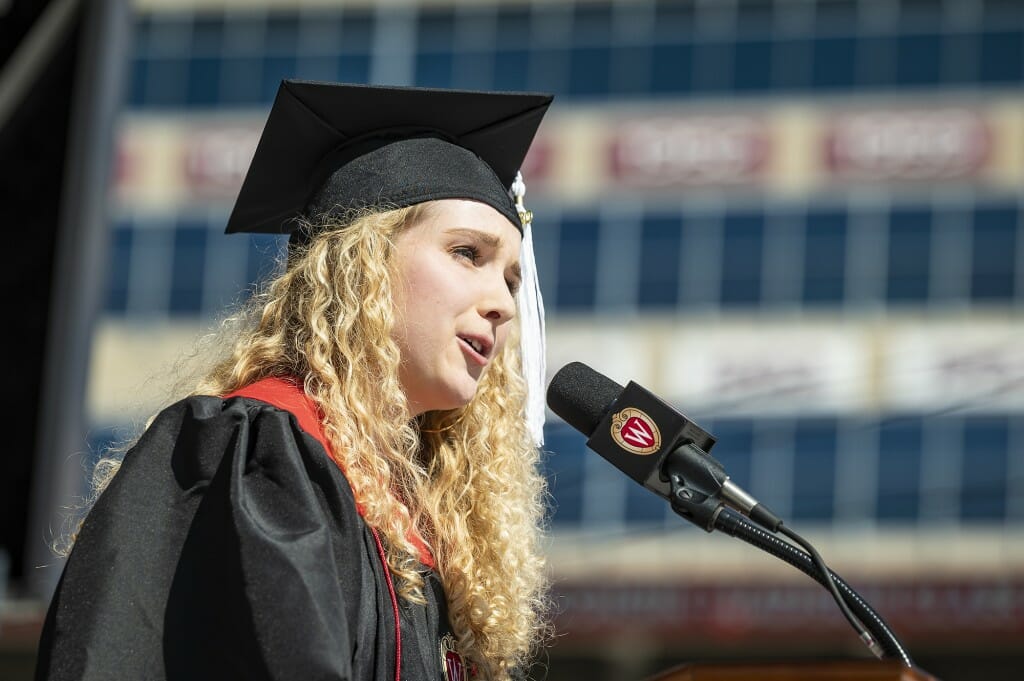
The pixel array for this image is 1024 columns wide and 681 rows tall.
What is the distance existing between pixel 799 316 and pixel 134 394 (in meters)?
25.2

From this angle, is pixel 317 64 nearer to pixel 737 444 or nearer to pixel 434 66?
pixel 434 66

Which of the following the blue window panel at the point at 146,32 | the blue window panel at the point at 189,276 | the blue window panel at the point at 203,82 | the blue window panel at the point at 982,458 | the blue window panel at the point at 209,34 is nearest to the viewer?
the blue window panel at the point at 982,458

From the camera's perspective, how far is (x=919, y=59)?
2888 centimetres

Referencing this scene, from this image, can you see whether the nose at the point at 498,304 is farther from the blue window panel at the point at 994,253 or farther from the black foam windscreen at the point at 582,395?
the blue window panel at the point at 994,253

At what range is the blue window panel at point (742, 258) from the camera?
28547 mm

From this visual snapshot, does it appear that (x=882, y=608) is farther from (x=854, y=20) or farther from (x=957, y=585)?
(x=854, y=20)

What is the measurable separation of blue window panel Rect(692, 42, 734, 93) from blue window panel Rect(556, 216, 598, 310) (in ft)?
9.97

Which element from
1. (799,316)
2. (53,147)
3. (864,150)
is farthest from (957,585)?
(53,147)

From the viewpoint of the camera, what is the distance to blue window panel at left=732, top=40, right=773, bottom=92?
2931cm

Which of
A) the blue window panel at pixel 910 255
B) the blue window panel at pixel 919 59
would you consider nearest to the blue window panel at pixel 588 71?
the blue window panel at pixel 919 59

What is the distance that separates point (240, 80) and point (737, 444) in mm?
11038

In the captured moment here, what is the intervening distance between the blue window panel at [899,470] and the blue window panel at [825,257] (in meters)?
2.47

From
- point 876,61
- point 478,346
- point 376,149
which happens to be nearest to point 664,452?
point 478,346

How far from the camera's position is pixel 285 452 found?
2.62 metres
